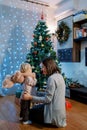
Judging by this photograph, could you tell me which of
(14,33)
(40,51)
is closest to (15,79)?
(40,51)

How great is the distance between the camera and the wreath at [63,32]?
4.64 m

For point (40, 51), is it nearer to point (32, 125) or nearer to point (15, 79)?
point (15, 79)

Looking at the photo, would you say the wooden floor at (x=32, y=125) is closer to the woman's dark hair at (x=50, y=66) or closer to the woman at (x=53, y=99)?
the woman at (x=53, y=99)

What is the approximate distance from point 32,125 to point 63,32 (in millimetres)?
2930

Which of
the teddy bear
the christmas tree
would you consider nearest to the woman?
the teddy bear

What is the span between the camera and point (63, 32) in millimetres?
4746

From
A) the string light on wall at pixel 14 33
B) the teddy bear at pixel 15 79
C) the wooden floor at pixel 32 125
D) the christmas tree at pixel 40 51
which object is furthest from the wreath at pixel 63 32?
the teddy bear at pixel 15 79

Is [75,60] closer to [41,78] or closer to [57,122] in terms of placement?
[41,78]

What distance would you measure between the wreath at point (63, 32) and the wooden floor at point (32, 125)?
5.96ft

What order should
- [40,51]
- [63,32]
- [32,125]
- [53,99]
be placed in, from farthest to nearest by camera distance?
[63,32]
[40,51]
[32,125]
[53,99]

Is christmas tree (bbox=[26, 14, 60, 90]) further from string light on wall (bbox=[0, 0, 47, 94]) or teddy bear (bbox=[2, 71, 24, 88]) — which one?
teddy bear (bbox=[2, 71, 24, 88])

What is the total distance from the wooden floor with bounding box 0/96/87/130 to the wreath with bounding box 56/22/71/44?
182 cm

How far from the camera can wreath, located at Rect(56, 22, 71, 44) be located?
15.2 ft

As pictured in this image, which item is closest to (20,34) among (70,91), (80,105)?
(70,91)
